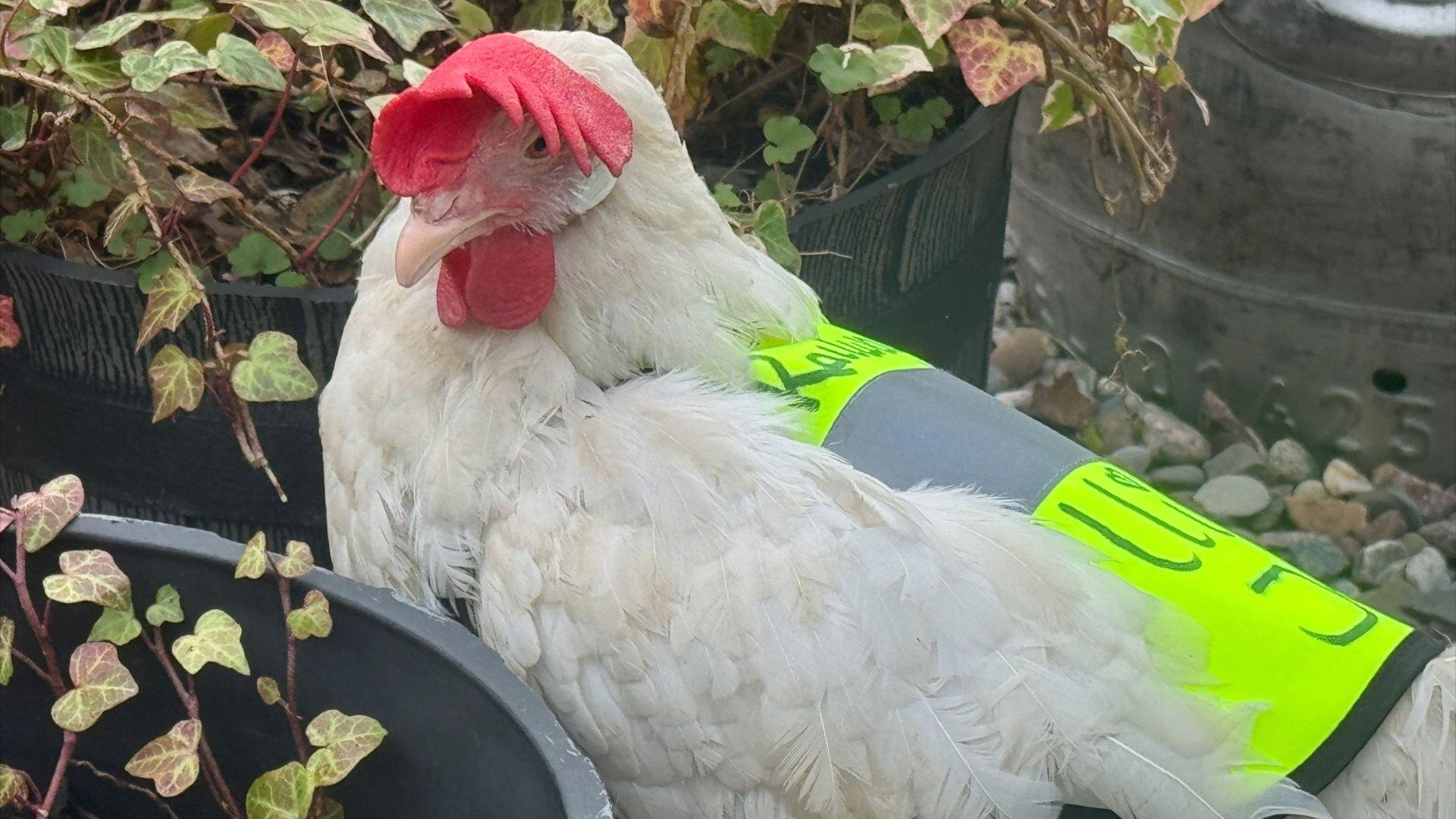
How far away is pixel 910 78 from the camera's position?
223 centimetres

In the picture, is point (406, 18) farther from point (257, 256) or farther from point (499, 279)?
point (499, 279)

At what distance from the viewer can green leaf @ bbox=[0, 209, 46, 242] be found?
1796 millimetres

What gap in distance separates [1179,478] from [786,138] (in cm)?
137

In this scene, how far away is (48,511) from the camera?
1299mm

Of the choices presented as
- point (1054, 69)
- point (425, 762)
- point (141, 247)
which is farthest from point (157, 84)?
point (1054, 69)

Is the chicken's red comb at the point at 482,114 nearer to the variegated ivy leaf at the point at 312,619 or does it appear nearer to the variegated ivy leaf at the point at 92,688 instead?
the variegated ivy leaf at the point at 312,619

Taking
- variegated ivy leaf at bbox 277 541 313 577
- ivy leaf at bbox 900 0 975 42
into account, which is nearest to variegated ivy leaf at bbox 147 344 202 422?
variegated ivy leaf at bbox 277 541 313 577

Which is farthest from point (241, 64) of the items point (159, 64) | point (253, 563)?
point (253, 563)

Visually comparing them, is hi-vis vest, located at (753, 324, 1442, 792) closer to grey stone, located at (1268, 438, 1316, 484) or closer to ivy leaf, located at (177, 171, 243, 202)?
ivy leaf, located at (177, 171, 243, 202)

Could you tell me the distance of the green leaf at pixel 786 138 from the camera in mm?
2012

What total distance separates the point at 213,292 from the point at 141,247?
0.11 m

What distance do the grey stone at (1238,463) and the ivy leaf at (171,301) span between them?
2.11m

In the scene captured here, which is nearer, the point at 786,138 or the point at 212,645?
the point at 212,645

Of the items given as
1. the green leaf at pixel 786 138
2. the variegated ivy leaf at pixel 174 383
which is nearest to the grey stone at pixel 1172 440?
the green leaf at pixel 786 138
